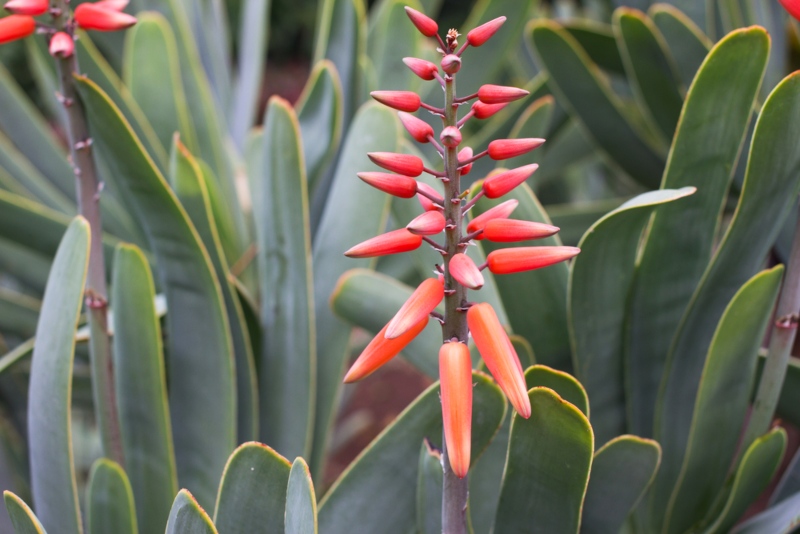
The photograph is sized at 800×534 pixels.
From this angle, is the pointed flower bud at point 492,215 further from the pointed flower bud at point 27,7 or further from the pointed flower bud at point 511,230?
the pointed flower bud at point 27,7

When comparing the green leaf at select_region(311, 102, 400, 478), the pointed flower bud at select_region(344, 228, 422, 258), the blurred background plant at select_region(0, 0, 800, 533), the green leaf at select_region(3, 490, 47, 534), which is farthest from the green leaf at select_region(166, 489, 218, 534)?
the green leaf at select_region(311, 102, 400, 478)

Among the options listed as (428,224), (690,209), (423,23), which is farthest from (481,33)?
(690,209)

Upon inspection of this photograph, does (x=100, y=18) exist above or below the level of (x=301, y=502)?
above

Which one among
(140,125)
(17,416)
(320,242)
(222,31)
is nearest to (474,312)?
(320,242)

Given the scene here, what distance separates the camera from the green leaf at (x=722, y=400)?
670 millimetres

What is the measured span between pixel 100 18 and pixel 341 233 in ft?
1.25

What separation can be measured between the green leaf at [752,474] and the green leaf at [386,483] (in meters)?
0.30

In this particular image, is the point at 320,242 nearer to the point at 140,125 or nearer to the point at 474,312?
the point at 140,125

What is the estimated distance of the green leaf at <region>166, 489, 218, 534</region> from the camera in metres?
0.51

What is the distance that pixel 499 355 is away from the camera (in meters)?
0.45

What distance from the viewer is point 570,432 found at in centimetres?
54

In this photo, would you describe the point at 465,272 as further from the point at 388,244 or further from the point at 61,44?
the point at 61,44

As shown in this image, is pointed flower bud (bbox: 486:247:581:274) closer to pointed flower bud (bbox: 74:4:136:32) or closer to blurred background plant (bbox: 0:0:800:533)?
blurred background plant (bbox: 0:0:800:533)

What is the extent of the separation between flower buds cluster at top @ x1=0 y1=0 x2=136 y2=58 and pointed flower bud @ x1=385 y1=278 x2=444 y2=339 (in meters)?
0.40
